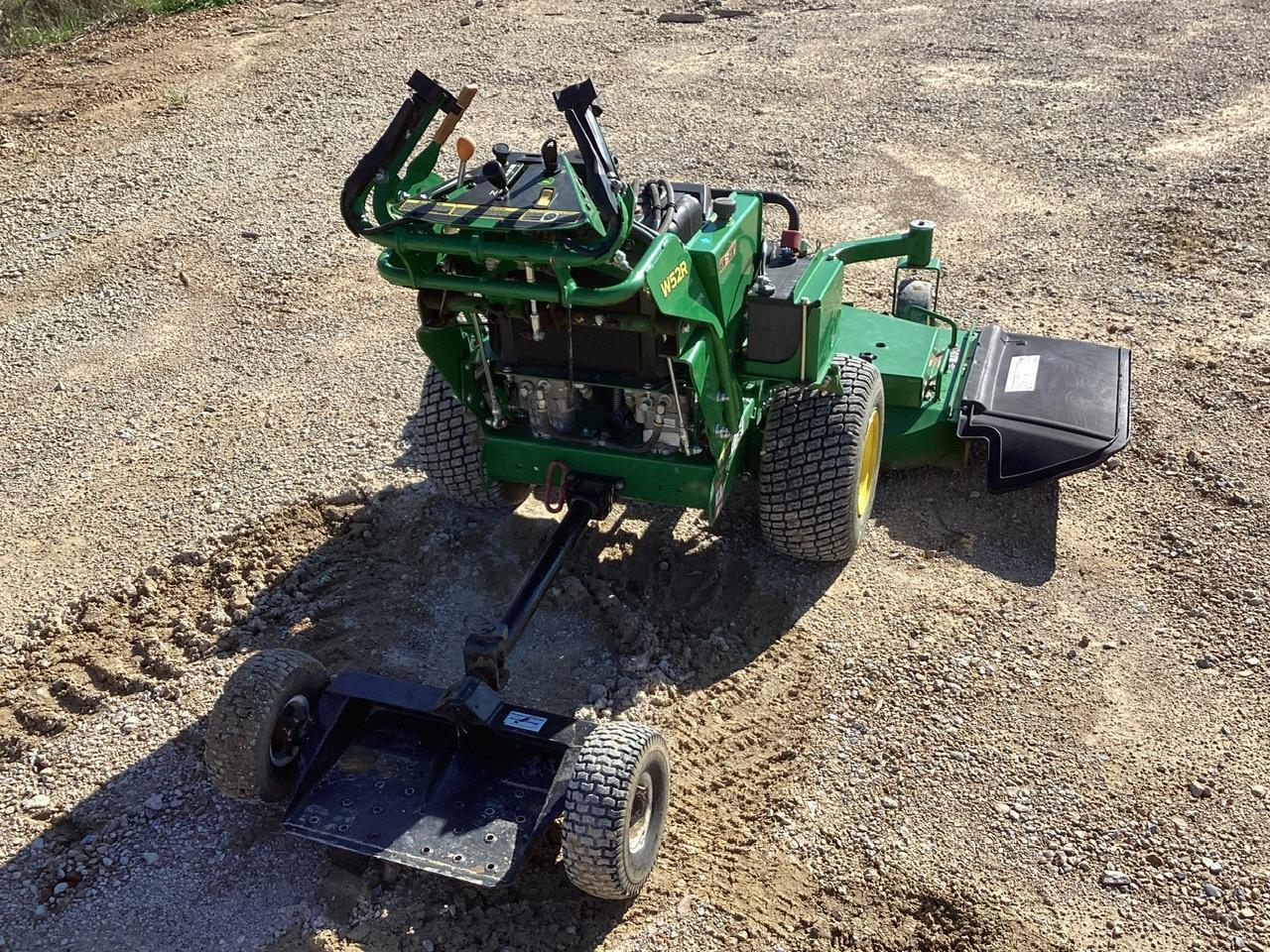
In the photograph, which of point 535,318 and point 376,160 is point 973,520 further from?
point 376,160

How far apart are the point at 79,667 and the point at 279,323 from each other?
3.46 metres

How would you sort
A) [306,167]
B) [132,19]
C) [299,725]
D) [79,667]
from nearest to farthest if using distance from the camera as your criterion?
[299,725]
[79,667]
[306,167]
[132,19]

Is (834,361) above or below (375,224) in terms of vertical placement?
below

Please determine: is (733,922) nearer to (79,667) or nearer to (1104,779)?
(1104,779)

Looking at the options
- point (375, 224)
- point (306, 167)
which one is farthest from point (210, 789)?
point (306, 167)

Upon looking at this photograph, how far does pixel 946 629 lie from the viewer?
5.60 meters

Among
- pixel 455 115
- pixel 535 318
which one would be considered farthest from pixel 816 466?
pixel 455 115

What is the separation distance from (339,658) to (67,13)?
11.8 metres

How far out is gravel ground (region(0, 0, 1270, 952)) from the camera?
14.6 feet

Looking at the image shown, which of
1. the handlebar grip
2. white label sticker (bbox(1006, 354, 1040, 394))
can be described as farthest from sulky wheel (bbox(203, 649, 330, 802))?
white label sticker (bbox(1006, 354, 1040, 394))

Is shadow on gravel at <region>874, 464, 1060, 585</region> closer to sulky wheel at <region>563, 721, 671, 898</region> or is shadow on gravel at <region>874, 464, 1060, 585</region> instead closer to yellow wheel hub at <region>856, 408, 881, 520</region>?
yellow wheel hub at <region>856, 408, 881, 520</region>

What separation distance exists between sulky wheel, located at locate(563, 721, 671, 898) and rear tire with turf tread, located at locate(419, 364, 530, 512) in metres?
1.92

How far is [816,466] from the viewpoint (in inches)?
216

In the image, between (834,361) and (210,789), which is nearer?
(210,789)
